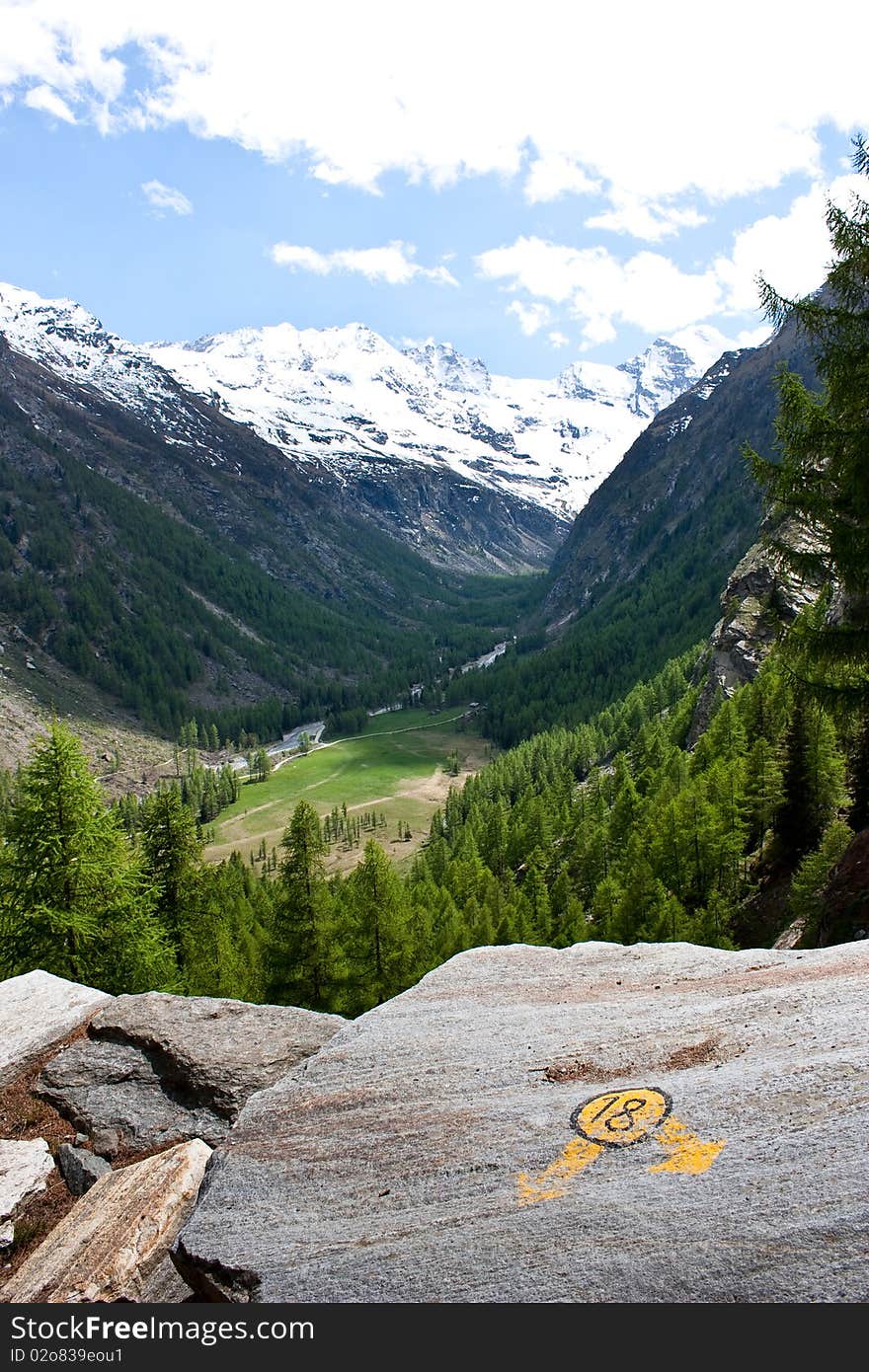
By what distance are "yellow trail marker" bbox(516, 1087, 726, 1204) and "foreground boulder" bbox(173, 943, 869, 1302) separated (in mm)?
24

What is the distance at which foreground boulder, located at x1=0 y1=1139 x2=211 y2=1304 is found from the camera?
9.38 meters

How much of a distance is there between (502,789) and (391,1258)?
11651 centimetres

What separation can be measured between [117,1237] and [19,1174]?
301 centimetres

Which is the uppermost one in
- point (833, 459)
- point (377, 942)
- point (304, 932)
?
point (833, 459)

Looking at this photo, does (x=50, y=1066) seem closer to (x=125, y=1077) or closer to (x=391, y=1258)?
(x=125, y=1077)

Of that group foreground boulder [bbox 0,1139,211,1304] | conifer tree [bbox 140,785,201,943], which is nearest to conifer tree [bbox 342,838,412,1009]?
conifer tree [bbox 140,785,201,943]

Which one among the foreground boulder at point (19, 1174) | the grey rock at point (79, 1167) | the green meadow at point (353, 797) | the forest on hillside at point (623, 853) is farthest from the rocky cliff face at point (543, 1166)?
the green meadow at point (353, 797)

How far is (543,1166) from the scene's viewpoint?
876 cm

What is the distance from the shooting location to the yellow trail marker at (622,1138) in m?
8.29

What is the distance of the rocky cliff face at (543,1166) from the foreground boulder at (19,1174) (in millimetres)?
1087

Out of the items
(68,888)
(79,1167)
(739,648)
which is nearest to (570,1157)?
(79,1167)

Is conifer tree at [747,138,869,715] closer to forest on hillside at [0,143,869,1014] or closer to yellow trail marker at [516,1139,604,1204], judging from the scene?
forest on hillside at [0,143,869,1014]

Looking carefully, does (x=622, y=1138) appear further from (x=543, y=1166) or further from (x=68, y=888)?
(x=68, y=888)
